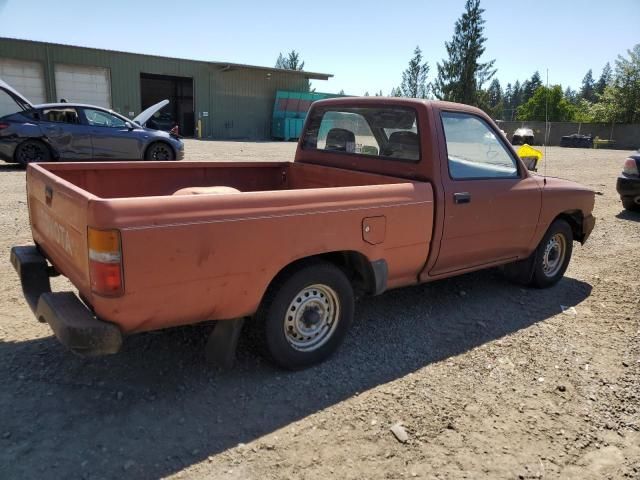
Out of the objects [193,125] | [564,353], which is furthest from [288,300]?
[193,125]

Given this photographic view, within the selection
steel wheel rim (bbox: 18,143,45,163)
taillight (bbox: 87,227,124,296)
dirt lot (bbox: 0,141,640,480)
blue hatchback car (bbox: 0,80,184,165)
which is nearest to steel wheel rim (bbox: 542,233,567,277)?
dirt lot (bbox: 0,141,640,480)

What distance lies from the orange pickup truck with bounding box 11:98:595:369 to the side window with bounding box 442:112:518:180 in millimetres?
16

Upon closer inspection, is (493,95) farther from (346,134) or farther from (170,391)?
(170,391)

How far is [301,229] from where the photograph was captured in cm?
303

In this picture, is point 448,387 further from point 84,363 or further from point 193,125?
point 193,125

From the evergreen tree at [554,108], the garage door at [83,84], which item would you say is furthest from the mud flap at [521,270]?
the evergreen tree at [554,108]

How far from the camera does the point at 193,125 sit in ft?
105

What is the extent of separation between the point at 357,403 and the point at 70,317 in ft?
5.61

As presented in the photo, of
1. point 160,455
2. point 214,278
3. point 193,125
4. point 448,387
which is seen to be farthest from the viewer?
point 193,125

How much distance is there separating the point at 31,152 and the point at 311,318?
10.9 m

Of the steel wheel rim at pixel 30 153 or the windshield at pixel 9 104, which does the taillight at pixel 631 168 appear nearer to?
the steel wheel rim at pixel 30 153

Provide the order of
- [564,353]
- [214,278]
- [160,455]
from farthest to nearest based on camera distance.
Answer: [564,353] → [214,278] → [160,455]

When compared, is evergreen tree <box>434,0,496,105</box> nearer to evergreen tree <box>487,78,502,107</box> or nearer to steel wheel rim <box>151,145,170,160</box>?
evergreen tree <box>487,78,502,107</box>

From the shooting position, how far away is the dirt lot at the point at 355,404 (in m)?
2.59
